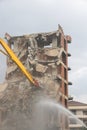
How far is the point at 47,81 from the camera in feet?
220

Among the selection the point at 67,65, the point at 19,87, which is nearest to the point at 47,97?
the point at 19,87

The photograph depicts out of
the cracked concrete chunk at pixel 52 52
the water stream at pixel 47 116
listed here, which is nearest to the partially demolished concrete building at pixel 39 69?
the cracked concrete chunk at pixel 52 52

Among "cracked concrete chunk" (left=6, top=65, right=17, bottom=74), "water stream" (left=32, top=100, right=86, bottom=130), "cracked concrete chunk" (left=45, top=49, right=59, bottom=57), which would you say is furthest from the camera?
"cracked concrete chunk" (left=6, top=65, right=17, bottom=74)

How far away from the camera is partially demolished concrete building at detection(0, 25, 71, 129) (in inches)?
2613

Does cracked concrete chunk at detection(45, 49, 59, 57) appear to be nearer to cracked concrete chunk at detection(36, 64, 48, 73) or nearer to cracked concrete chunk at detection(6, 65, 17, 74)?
cracked concrete chunk at detection(36, 64, 48, 73)

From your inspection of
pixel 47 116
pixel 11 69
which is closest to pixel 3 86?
pixel 11 69

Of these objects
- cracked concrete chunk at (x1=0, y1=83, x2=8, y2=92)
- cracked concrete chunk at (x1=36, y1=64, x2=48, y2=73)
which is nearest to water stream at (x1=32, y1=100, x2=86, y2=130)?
cracked concrete chunk at (x1=36, y1=64, x2=48, y2=73)

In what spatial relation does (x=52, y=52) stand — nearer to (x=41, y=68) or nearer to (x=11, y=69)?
(x=41, y=68)

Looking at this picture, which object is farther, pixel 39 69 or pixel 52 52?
pixel 52 52

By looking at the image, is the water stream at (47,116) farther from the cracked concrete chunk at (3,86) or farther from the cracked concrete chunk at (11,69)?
the cracked concrete chunk at (11,69)

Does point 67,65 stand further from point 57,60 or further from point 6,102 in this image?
point 6,102

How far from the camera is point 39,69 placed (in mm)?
68625

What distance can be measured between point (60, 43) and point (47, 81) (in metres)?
8.17

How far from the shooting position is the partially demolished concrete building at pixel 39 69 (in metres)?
66.4
